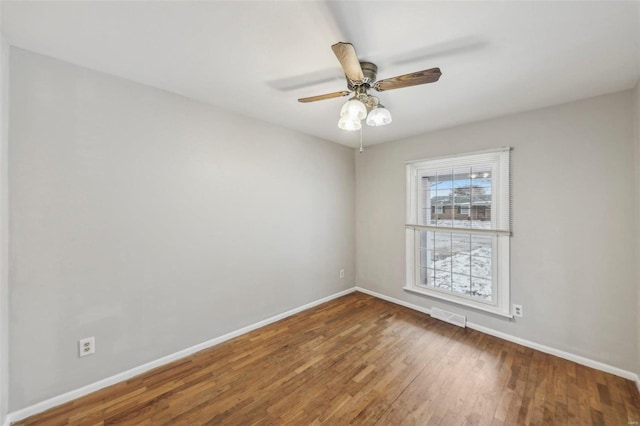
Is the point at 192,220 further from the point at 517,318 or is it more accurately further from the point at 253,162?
the point at 517,318

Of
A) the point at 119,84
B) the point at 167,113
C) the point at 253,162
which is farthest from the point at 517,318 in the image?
the point at 119,84

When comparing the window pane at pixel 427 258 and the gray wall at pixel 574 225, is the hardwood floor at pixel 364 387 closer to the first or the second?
the gray wall at pixel 574 225

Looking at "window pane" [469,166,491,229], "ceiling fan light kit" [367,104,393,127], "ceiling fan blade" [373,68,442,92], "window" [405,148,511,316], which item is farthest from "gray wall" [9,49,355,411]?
"window pane" [469,166,491,229]

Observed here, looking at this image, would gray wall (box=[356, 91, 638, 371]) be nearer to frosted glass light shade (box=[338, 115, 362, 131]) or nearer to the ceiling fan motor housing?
the ceiling fan motor housing

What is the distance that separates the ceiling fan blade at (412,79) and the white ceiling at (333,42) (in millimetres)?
223

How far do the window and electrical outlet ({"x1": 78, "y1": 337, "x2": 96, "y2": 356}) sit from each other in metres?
3.32

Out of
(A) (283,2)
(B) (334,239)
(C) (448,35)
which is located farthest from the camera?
(B) (334,239)

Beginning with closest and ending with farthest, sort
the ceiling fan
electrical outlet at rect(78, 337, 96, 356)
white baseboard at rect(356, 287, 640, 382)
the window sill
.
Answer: the ceiling fan < electrical outlet at rect(78, 337, 96, 356) < white baseboard at rect(356, 287, 640, 382) < the window sill

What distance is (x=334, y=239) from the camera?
3.75 metres

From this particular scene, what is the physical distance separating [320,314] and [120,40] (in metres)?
3.16

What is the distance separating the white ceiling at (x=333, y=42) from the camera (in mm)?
1281

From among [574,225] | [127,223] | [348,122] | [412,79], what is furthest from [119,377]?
[574,225]

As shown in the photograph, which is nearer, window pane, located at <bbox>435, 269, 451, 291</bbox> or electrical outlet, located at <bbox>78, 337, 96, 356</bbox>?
electrical outlet, located at <bbox>78, 337, 96, 356</bbox>

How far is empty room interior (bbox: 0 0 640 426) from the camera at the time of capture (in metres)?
1.48
